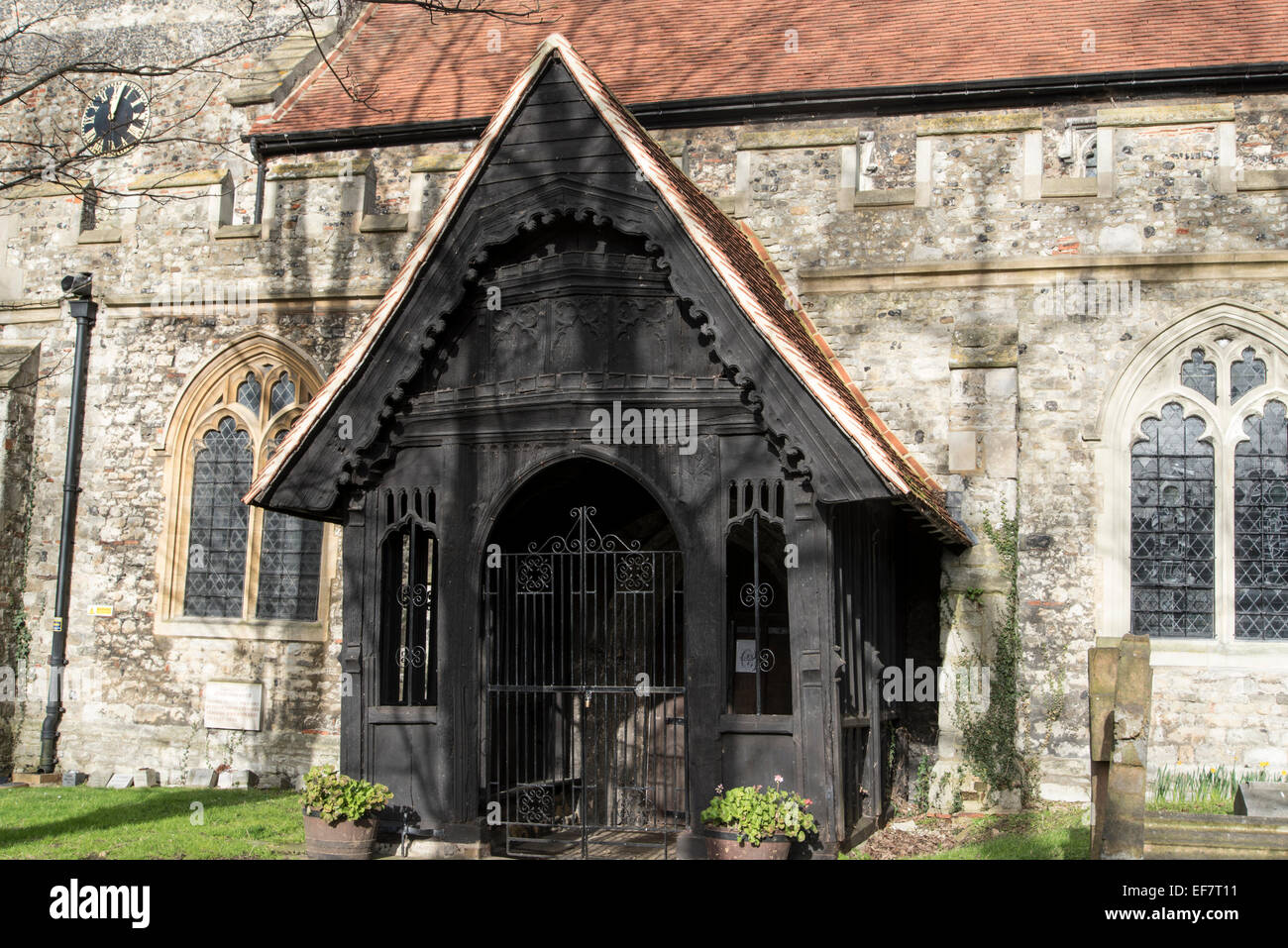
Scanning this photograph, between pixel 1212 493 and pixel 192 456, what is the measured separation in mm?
11190

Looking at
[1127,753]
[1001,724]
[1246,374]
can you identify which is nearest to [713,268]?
[1127,753]

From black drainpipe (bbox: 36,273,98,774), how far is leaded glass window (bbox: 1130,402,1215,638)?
38.5 ft

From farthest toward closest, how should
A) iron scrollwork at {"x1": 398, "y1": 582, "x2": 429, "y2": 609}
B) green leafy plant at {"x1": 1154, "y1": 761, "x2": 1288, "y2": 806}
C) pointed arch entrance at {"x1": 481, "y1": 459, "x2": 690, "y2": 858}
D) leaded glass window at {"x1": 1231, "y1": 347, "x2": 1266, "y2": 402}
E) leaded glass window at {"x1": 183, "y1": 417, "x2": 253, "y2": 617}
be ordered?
leaded glass window at {"x1": 183, "y1": 417, "x2": 253, "y2": 617}, leaded glass window at {"x1": 1231, "y1": 347, "x2": 1266, "y2": 402}, green leafy plant at {"x1": 1154, "y1": 761, "x2": 1288, "y2": 806}, iron scrollwork at {"x1": 398, "y1": 582, "x2": 429, "y2": 609}, pointed arch entrance at {"x1": 481, "y1": 459, "x2": 690, "y2": 858}

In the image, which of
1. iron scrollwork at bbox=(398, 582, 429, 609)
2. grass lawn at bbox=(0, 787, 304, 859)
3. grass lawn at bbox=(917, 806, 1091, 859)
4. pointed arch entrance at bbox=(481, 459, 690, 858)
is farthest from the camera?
iron scrollwork at bbox=(398, 582, 429, 609)

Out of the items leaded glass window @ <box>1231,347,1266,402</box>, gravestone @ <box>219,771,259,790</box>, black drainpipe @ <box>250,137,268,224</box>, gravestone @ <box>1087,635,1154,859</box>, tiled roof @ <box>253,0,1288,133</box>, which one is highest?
tiled roof @ <box>253,0,1288,133</box>

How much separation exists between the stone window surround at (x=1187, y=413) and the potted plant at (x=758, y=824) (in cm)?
477

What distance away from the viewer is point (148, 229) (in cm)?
1427

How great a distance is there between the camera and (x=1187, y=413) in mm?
11414

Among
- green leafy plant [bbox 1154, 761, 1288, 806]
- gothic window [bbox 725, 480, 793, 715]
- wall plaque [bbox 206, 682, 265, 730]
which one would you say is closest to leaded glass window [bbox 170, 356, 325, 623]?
wall plaque [bbox 206, 682, 265, 730]

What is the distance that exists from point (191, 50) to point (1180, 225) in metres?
14.6

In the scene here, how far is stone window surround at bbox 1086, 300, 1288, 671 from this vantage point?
11.0 meters

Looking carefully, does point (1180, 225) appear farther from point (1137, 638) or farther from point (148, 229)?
point (148, 229)

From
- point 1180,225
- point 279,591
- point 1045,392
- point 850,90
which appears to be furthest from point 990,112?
point 279,591

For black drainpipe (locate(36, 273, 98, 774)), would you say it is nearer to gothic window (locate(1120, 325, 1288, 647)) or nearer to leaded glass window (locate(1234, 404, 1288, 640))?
gothic window (locate(1120, 325, 1288, 647))
